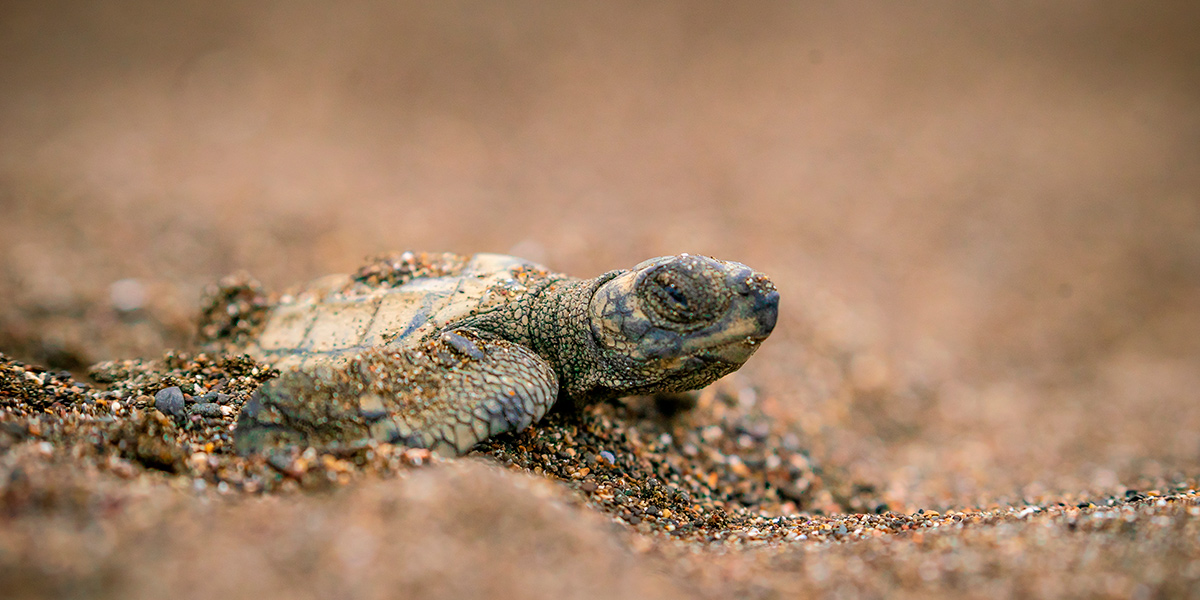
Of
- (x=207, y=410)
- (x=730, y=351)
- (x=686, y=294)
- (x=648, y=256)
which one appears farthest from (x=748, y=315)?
(x=648, y=256)

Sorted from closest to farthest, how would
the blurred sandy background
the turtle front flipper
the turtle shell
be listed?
the turtle front flipper → the turtle shell → the blurred sandy background

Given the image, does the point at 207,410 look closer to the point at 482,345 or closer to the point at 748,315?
the point at 482,345

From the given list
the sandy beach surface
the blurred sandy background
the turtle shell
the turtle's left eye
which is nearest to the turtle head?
the turtle's left eye

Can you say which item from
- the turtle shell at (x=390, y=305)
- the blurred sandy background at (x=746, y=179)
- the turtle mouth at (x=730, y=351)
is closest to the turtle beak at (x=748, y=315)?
the turtle mouth at (x=730, y=351)

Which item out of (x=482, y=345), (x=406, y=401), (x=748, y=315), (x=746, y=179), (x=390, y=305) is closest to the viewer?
(x=406, y=401)

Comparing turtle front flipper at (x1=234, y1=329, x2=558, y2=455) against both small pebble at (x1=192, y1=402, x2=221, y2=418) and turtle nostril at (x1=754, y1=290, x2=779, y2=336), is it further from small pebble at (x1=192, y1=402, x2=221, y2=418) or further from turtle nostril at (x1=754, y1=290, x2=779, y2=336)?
turtle nostril at (x1=754, y1=290, x2=779, y2=336)

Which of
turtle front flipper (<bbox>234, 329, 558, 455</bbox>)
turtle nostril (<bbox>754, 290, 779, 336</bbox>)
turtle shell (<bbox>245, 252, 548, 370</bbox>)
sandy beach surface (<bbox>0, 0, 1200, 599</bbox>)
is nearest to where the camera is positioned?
sandy beach surface (<bbox>0, 0, 1200, 599</bbox>)
